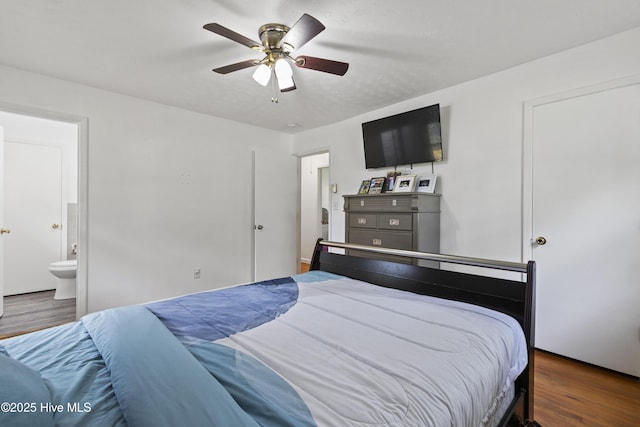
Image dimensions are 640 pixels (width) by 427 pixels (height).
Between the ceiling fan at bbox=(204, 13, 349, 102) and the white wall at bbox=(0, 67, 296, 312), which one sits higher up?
the ceiling fan at bbox=(204, 13, 349, 102)

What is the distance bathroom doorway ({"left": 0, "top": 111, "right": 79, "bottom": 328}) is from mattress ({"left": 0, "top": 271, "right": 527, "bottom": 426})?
408cm

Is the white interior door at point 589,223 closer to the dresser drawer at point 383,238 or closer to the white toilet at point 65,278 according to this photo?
the dresser drawer at point 383,238

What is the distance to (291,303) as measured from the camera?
1621 mm

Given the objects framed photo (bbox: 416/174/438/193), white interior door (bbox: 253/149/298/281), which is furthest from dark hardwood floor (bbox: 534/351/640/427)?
Answer: white interior door (bbox: 253/149/298/281)

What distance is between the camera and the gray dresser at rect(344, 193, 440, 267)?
2.86m

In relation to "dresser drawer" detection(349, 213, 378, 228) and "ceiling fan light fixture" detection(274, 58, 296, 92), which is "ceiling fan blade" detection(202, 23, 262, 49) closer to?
"ceiling fan light fixture" detection(274, 58, 296, 92)

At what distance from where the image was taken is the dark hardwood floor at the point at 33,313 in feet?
9.75

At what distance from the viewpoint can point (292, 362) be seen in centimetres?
100

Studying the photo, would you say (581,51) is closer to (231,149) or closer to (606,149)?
(606,149)

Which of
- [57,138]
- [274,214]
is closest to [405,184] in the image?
[274,214]

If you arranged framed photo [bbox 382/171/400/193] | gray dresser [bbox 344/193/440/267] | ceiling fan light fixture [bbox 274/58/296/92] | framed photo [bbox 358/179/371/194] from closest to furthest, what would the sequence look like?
ceiling fan light fixture [bbox 274/58/296/92] → gray dresser [bbox 344/193/440/267] → framed photo [bbox 382/171/400/193] → framed photo [bbox 358/179/371/194]

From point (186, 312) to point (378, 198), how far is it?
2.23 metres

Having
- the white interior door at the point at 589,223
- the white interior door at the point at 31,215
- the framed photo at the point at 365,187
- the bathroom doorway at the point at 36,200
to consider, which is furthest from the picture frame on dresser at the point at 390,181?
the white interior door at the point at 31,215

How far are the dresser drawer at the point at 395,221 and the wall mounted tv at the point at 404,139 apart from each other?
0.67 metres
